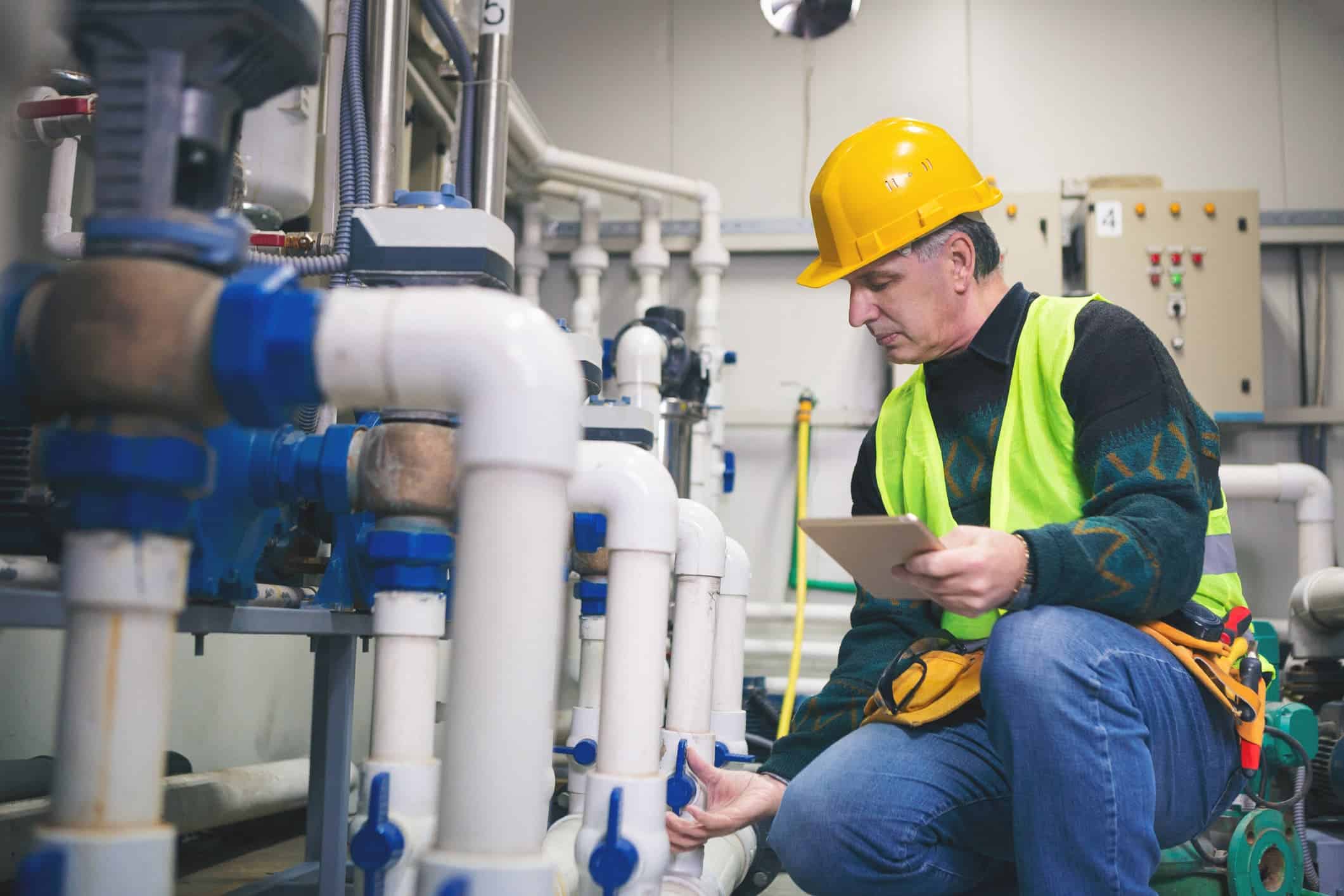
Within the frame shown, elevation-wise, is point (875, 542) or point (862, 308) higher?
point (862, 308)

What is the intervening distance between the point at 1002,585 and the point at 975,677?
0.22m

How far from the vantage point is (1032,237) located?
305cm

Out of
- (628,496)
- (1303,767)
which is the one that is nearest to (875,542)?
Answer: (628,496)

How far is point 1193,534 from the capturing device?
3.46 ft

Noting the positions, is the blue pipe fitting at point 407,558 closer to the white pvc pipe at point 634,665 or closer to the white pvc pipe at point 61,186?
the white pvc pipe at point 634,665

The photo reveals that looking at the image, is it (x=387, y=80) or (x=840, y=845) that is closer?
(x=840, y=845)

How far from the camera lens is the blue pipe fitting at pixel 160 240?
1.64 ft

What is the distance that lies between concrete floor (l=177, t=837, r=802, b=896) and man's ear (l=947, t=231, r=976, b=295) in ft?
3.13

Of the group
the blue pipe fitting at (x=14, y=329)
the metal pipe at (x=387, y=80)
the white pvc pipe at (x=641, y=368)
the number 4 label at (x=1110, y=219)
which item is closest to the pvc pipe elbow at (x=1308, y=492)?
the number 4 label at (x=1110, y=219)

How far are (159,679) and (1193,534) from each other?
0.88 m

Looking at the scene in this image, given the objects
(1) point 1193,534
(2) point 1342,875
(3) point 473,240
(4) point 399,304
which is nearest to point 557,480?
(4) point 399,304

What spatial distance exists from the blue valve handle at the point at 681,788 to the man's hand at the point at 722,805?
0.01m

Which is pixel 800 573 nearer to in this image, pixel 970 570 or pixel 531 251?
pixel 531 251

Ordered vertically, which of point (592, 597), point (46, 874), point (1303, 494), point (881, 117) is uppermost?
point (881, 117)
